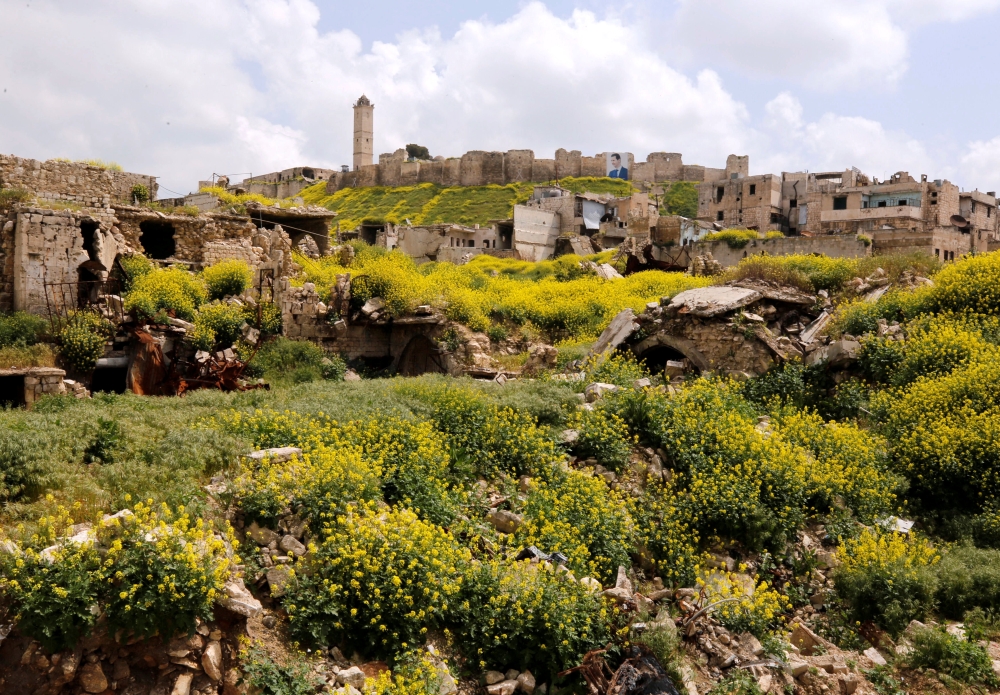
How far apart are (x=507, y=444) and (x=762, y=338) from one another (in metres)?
6.63

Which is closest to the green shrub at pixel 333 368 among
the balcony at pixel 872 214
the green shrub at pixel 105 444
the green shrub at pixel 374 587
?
the green shrub at pixel 105 444

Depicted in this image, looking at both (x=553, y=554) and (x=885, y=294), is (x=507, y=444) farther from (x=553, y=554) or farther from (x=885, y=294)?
(x=885, y=294)

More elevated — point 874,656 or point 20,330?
point 20,330

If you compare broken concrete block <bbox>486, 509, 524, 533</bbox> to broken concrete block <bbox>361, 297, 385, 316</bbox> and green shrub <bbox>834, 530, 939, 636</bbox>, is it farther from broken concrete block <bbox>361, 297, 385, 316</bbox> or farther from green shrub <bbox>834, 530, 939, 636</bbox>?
broken concrete block <bbox>361, 297, 385, 316</bbox>

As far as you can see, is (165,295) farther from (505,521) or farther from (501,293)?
(505,521)

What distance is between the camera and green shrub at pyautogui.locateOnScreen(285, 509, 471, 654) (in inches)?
267

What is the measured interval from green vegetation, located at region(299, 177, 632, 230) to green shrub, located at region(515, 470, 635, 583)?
4630 cm

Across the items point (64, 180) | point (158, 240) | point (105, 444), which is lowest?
point (105, 444)

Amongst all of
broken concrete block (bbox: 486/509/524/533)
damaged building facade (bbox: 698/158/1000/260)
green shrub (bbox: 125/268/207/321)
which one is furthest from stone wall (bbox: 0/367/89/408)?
damaged building facade (bbox: 698/158/1000/260)

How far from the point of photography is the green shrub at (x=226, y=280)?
18.6 metres

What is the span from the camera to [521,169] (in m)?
64.9

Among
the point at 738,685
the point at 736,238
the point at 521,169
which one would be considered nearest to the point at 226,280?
the point at 738,685

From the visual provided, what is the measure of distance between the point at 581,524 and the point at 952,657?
3.71m

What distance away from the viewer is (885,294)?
1591cm
